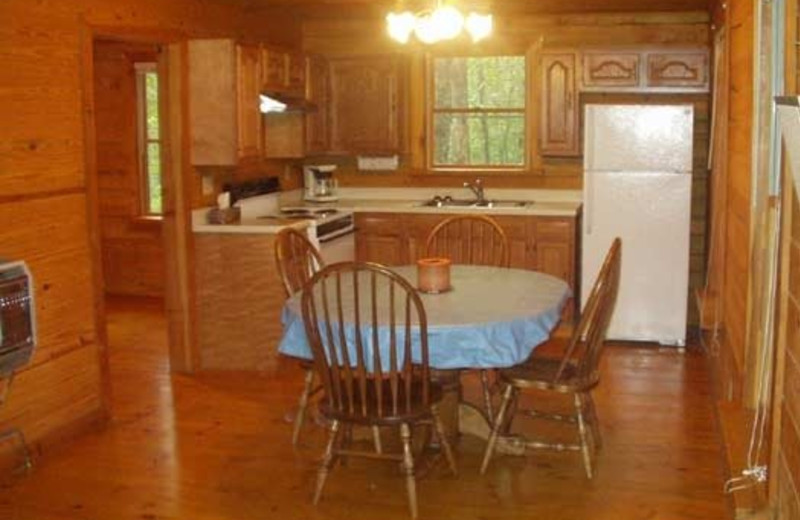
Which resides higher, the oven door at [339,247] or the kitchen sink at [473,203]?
the kitchen sink at [473,203]

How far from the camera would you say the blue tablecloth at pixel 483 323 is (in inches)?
132

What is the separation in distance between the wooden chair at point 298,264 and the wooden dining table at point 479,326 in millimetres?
336

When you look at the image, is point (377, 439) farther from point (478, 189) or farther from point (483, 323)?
point (478, 189)

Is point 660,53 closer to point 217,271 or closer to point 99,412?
point 217,271

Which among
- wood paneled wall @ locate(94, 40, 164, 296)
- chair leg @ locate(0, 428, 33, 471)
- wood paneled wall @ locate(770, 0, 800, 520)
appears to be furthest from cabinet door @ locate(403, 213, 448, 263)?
wood paneled wall @ locate(770, 0, 800, 520)

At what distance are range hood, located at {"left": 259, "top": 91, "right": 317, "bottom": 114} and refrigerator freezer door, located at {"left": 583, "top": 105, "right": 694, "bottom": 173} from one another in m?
1.81

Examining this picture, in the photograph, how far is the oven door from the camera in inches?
229

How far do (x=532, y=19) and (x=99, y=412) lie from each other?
12.5 feet

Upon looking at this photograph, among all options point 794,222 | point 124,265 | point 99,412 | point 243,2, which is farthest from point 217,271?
point 794,222

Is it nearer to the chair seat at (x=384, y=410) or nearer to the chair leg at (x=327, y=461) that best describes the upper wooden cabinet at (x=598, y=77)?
the chair seat at (x=384, y=410)

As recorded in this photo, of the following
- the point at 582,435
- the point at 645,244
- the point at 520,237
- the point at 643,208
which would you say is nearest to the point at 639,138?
the point at 643,208

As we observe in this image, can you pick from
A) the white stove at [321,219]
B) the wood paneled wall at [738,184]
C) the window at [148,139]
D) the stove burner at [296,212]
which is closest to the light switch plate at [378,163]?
the white stove at [321,219]

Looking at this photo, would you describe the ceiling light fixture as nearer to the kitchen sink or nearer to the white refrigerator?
the white refrigerator

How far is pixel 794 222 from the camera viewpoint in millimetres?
2250
